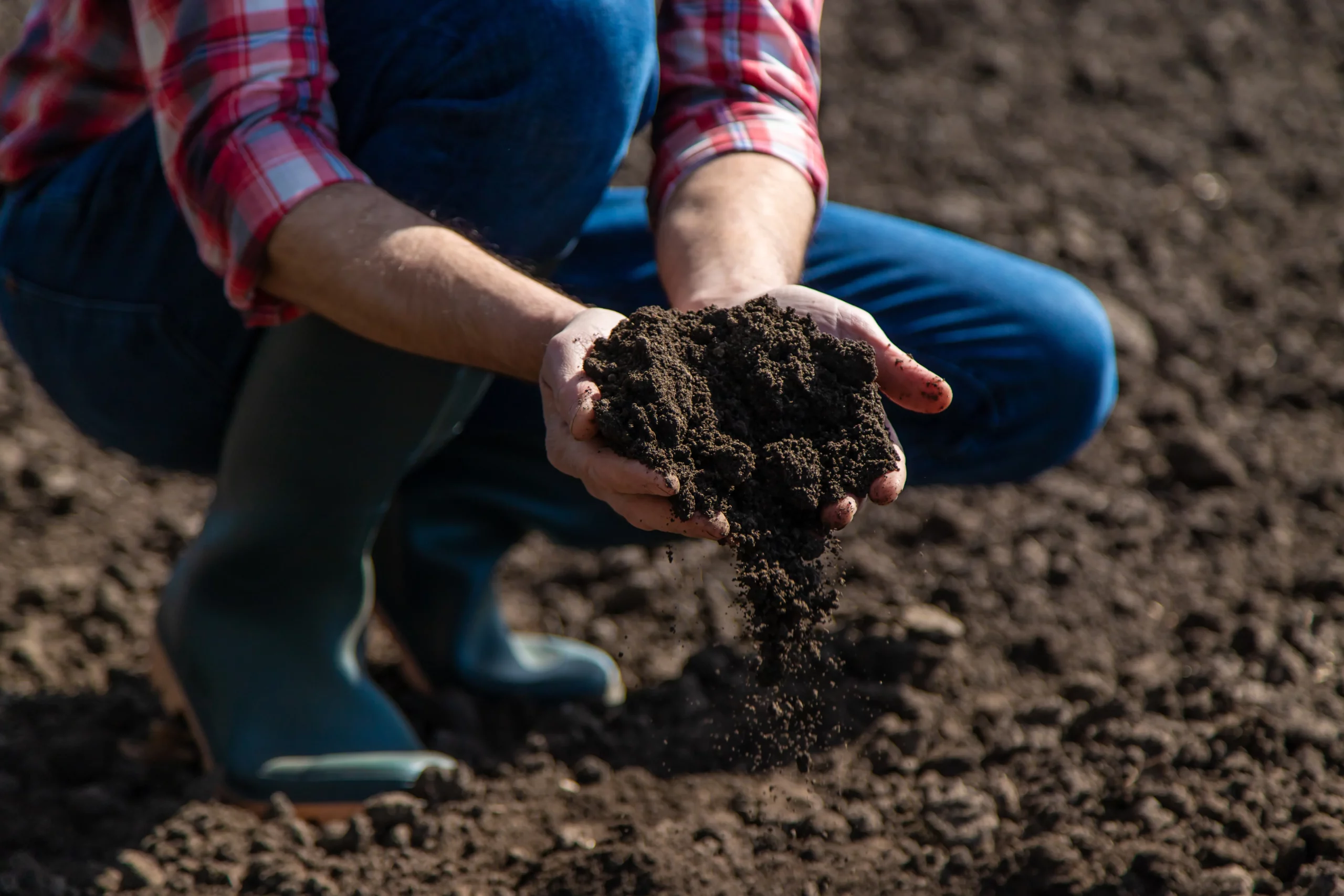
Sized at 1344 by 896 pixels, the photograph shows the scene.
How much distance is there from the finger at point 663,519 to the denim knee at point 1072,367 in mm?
737

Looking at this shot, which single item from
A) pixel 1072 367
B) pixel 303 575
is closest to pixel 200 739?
pixel 303 575

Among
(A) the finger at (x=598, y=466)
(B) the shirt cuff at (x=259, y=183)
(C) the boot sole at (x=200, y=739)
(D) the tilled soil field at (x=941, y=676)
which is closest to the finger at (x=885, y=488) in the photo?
(A) the finger at (x=598, y=466)

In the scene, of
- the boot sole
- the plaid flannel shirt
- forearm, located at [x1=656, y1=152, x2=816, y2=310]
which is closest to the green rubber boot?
the boot sole

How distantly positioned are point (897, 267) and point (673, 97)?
39cm

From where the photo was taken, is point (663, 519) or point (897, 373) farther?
point (897, 373)

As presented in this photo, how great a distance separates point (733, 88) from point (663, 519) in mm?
712

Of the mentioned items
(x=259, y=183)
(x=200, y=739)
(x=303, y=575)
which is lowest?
(x=200, y=739)

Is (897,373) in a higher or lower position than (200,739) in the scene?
higher

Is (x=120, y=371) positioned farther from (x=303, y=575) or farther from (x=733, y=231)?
(x=733, y=231)

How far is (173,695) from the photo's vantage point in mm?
1750

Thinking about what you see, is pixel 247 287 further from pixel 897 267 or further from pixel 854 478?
pixel 897 267

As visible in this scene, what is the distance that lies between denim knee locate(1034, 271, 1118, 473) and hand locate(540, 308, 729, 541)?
74cm

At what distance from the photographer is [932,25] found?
3.94 m

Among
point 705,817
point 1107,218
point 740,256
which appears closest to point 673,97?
point 740,256
